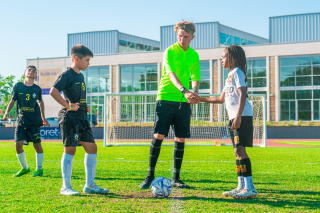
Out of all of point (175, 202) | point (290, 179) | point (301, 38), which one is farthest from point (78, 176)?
point (301, 38)

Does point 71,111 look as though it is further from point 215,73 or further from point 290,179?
point 215,73

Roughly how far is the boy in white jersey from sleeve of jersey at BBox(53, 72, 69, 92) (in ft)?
6.24

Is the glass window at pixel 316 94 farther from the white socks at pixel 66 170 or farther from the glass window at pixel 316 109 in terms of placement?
the white socks at pixel 66 170

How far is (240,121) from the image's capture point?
12.0 feet

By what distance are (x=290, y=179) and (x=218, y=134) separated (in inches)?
470

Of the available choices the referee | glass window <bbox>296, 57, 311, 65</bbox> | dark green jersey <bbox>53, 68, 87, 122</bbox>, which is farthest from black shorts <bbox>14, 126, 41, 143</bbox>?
glass window <bbox>296, 57, 311, 65</bbox>

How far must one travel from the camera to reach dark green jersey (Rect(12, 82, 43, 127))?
556 cm

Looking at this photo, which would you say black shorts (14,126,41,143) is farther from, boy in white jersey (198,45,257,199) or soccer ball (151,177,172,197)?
boy in white jersey (198,45,257,199)

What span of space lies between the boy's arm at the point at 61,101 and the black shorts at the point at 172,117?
3.54 feet

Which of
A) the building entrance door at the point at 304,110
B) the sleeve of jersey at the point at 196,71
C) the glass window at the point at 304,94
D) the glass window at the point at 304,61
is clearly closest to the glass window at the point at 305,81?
the glass window at the point at 304,94

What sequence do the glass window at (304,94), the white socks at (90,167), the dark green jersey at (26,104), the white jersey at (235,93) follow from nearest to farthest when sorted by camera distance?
the white jersey at (235,93), the white socks at (90,167), the dark green jersey at (26,104), the glass window at (304,94)

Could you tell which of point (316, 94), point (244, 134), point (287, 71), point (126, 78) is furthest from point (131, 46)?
point (244, 134)

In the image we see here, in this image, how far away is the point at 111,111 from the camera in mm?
16750

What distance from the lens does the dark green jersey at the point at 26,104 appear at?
556cm
